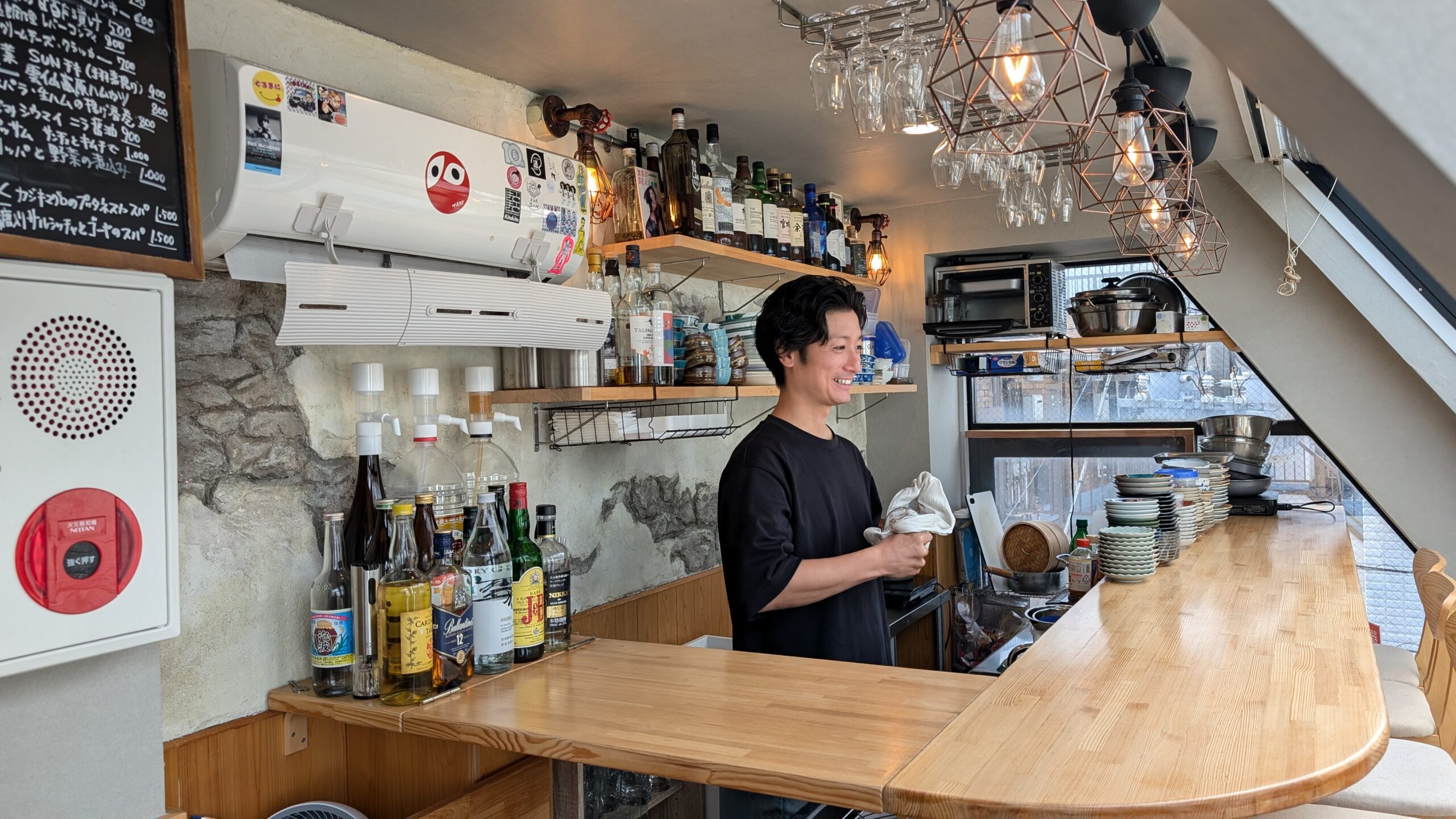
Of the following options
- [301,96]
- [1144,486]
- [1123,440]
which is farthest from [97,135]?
[1123,440]

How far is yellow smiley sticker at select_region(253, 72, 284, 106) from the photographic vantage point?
162 cm

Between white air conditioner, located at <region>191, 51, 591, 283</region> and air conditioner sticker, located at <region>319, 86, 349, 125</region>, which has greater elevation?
air conditioner sticker, located at <region>319, 86, 349, 125</region>

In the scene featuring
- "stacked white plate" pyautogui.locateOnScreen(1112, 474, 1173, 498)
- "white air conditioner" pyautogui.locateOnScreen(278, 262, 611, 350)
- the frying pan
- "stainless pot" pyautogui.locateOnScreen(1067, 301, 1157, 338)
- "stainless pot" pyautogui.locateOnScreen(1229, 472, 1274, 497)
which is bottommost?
the frying pan

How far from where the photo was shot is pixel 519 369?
7.95ft

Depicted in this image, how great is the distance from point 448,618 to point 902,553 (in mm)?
907

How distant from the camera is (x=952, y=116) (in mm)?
1406

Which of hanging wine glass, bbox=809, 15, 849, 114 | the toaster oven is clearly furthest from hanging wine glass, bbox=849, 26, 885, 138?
the toaster oven

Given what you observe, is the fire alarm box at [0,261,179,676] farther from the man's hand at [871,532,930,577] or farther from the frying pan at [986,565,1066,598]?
the frying pan at [986,565,1066,598]

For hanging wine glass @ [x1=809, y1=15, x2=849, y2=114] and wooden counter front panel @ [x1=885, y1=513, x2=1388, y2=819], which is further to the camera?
hanging wine glass @ [x1=809, y1=15, x2=849, y2=114]

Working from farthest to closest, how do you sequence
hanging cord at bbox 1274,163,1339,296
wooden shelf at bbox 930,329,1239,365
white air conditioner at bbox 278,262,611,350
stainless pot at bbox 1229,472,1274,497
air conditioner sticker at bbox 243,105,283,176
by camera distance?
wooden shelf at bbox 930,329,1239,365
stainless pot at bbox 1229,472,1274,497
hanging cord at bbox 1274,163,1339,296
white air conditioner at bbox 278,262,611,350
air conditioner sticker at bbox 243,105,283,176

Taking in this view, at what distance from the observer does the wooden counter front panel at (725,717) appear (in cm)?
133

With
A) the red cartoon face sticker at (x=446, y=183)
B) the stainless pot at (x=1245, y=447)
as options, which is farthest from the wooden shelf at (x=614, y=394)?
the stainless pot at (x=1245, y=447)

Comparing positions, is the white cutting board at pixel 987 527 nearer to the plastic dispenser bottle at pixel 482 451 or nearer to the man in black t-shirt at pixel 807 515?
the man in black t-shirt at pixel 807 515

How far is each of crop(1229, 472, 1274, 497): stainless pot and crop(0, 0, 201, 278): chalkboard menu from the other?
3.73 meters
